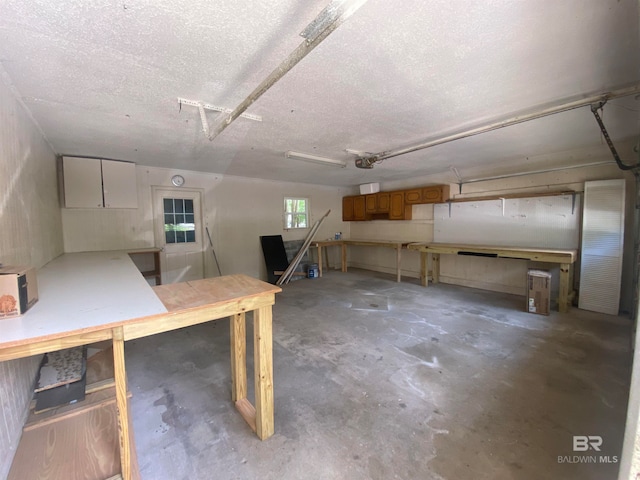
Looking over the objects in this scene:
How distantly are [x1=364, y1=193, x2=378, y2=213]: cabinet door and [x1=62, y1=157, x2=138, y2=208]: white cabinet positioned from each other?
5028 mm

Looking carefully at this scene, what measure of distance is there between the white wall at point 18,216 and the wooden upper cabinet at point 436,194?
19.3 feet

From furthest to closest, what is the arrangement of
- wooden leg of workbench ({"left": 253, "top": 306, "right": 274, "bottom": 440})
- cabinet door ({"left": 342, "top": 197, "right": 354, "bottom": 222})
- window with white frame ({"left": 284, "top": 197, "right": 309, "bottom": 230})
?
cabinet door ({"left": 342, "top": 197, "right": 354, "bottom": 222}) < window with white frame ({"left": 284, "top": 197, "right": 309, "bottom": 230}) < wooden leg of workbench ({"left": 253, "top": 306, "right": 274, "bottom": 440})

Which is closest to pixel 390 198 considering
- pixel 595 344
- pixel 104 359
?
pixel 595 344

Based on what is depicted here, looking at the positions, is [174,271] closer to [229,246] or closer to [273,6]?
[229,246]

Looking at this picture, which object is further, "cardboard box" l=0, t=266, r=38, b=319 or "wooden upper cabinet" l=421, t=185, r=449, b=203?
"wooden upper cabinet" l=421, t=185, r=449, b=203

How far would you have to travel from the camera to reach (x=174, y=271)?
4945mm

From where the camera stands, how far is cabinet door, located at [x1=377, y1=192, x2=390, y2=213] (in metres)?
6.45

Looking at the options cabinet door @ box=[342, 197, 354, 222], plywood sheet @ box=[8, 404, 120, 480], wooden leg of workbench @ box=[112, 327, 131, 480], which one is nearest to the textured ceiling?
wooden leg of workbench @ box=[112, 327, 131, 480]

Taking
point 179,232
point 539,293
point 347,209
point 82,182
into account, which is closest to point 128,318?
point 82,182

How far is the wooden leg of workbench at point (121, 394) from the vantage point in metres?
1.13

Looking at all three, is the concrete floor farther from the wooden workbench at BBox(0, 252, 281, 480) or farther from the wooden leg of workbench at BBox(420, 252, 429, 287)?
the wooden leg of workbench at BBox(420, 252, 429, 287)

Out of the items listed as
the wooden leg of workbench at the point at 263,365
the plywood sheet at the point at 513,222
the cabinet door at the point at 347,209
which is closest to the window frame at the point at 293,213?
the cabinet door at the point at 347,209

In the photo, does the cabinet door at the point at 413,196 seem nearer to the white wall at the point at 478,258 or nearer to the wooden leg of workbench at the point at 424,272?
the white wall at the point at 478,258

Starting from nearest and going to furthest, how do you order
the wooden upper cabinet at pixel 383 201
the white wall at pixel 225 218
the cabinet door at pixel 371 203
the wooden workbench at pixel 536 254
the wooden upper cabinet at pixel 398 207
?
the wooden workbench at pixel 536 254 → the white wall at pixel 225 218 → the wooden upper cabinet at pixel 398 207 → the wooden upper cabinet at pixel 383 201 → the cabinet door at pixel 371 203
